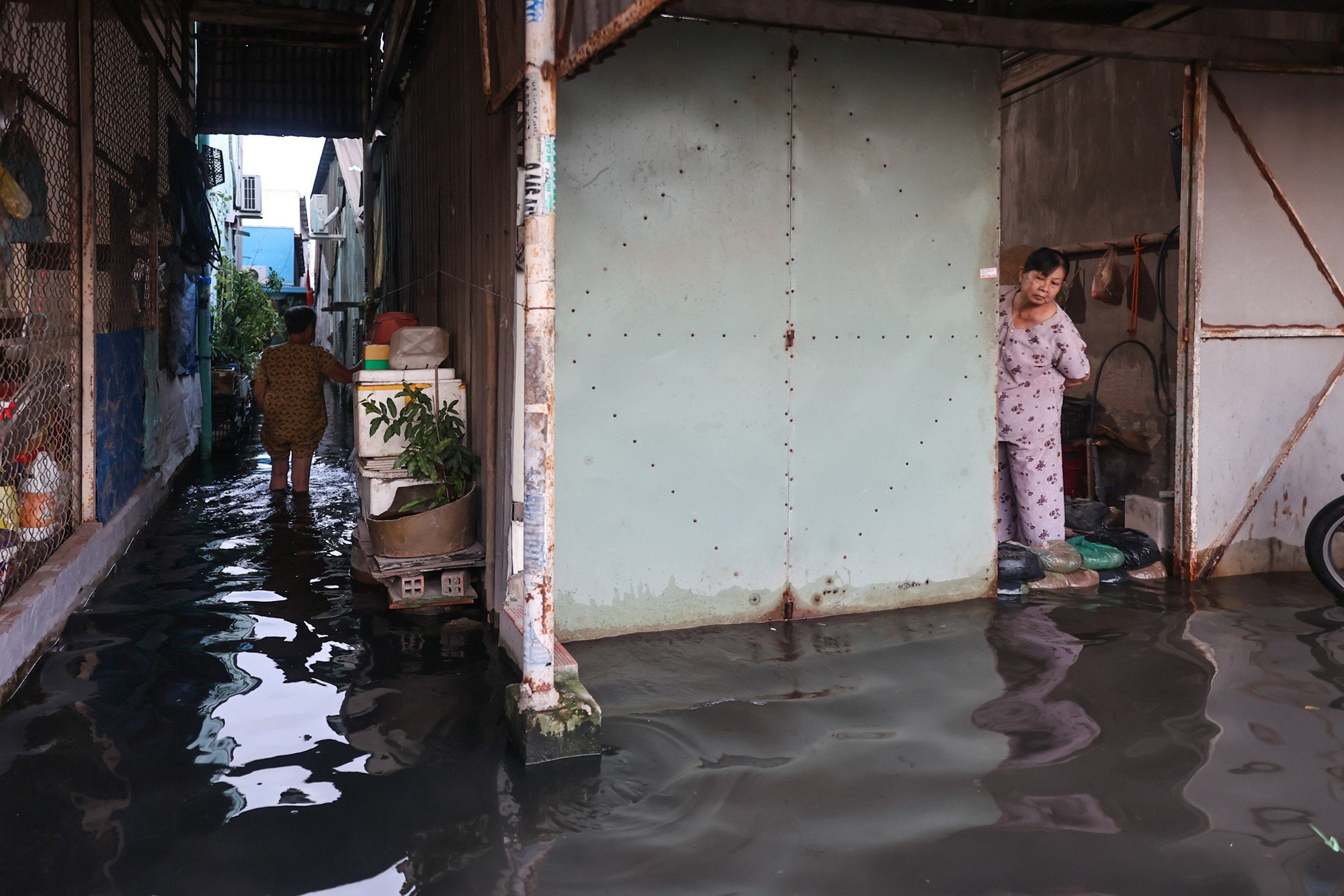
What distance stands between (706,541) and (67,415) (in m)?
3.67

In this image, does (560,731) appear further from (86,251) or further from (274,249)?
(274,249)

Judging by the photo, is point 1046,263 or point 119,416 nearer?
point 1046,263

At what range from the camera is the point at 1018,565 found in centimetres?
633

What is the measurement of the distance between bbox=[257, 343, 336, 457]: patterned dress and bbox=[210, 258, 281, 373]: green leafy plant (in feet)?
16.8

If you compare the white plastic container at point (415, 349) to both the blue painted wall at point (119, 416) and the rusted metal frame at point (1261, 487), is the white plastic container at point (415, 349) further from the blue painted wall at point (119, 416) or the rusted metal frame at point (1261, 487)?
the rusted metal frame at point (1261, 487)

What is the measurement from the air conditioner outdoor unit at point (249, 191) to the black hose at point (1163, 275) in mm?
20402

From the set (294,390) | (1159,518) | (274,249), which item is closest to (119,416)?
(294,390)

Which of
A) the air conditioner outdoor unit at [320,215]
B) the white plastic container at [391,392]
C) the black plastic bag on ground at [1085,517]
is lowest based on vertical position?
the black plastic bag on ground at [1085,517]

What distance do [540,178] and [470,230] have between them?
2706mm

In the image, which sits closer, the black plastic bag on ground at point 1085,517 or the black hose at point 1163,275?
the black plastic bag on ground at point 1085,517

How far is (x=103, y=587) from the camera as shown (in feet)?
20.7

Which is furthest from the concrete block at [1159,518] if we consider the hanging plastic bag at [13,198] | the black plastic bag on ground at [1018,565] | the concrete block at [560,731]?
the hanging plastic bag at [13,198]

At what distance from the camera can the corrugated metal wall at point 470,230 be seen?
17.2ft

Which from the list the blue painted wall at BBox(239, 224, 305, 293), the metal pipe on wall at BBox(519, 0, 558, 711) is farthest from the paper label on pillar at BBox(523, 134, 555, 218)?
the blue painted wall at BBox(239, 224, 305, 293)
